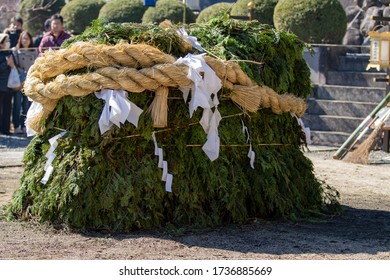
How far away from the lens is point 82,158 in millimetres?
6926

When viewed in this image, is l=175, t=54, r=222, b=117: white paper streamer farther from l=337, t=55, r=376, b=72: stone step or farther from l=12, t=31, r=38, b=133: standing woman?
l=337, t=55, r=376, b=72: stone step

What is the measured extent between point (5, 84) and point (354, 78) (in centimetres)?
597

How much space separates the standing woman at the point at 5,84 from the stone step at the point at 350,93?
208 inches

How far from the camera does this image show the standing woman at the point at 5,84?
1558cm

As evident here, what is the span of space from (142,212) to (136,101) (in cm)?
81

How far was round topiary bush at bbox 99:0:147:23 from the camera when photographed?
20.5 meters

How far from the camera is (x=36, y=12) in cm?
2327

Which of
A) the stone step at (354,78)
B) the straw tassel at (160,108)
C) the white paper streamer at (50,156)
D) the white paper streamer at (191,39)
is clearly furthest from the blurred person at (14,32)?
the straw tassel at (160,108)

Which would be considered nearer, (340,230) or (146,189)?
(146,189)

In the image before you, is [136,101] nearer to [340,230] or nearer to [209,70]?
[209,70]

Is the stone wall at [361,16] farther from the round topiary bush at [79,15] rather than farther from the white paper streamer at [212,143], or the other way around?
the white paper streamer at [212,143]

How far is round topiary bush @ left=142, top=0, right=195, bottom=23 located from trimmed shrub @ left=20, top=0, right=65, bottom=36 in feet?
13.5
